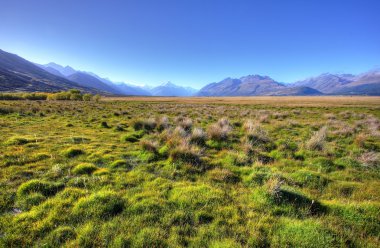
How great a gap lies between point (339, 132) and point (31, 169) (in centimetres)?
1761

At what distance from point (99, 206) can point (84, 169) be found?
2.64 meters

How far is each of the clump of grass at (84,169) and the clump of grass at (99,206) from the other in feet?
6.44

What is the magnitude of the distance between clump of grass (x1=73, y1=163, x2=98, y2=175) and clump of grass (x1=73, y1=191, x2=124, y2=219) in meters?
1.96

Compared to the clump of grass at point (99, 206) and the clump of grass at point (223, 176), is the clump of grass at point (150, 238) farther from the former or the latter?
the clump of grass at point (223, 176)

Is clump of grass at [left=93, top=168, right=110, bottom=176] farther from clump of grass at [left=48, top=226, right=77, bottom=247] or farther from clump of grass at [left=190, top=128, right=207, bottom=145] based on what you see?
clump of grass at [left=190, top=128, right=207, bottom=145]

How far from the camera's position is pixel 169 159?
7.55 meters

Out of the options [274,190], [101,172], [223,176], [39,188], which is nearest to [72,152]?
[101,172]

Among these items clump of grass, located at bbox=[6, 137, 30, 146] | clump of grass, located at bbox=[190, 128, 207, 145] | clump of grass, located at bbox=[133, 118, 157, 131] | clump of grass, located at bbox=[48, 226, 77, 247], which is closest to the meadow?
clump of grass, located at bbox=[48, 226, 77, 247]

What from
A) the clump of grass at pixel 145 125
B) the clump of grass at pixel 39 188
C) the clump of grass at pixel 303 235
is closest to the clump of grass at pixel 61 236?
the clump of grass at pixel 39 188

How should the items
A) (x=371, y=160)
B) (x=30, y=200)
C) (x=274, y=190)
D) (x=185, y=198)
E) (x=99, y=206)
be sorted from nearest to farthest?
1. (x=99, y=206)
2. (x=30, y=200)
3. (x=185, y=198)
4. (x=274, y=190)
5. (x=371, y=160)

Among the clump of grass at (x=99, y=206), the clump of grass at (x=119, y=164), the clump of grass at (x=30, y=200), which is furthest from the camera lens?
the clump of grass at (x=119, y=164)

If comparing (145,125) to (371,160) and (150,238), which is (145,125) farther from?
(371,160)

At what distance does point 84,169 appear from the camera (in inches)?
255

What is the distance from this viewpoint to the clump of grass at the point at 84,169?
6.33 m
